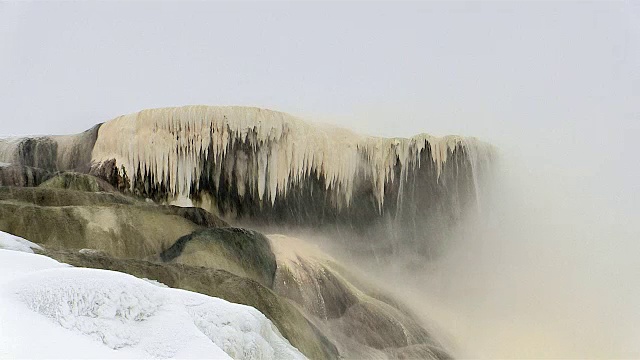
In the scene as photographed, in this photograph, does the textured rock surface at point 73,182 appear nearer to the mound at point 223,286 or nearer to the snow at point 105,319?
the mound at point 223,286

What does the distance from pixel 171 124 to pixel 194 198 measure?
1635 millimetres

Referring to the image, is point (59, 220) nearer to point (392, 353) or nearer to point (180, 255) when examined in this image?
point (180, 255)

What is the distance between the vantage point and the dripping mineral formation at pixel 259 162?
13.5m

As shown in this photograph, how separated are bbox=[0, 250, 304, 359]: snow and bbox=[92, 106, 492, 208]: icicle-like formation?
9.40m

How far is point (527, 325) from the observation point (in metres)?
13.3

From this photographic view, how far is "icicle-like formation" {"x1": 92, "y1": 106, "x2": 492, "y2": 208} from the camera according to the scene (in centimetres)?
1345

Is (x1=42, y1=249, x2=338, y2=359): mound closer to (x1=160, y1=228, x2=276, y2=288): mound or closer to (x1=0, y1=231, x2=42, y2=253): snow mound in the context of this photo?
(x1=0, y1=231, x2=42, y2=253): snow mound

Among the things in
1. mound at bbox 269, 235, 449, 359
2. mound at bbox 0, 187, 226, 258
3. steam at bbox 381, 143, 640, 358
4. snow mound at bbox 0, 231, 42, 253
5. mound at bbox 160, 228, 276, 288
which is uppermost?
snow mound at bbox 0, 231, 42, 253

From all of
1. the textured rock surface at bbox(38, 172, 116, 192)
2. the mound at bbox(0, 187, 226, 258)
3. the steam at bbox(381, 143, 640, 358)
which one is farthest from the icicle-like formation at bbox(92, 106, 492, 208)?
the mound at bbox(0, 187, 226, 258)

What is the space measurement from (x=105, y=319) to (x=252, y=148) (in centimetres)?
1010

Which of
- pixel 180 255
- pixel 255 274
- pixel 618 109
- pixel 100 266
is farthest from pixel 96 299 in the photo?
pixel 618 109

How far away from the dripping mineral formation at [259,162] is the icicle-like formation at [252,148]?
0.02 metres

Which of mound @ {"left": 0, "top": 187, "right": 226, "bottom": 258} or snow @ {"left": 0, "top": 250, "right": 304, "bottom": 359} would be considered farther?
mound @ {"left": 0, "top": 187, "right": 226, "bottom": 258}

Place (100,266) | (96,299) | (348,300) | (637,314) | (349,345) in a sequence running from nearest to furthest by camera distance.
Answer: (96,299) < (100,266) < (349,345) < (348,300) < (637,314)
